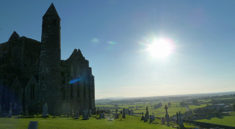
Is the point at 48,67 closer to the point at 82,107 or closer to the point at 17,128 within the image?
the point at 82,107

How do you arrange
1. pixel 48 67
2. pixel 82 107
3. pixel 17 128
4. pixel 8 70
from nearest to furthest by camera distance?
1. pixel 17 128
2. pixel 48 67
3. pixel 8 70
4. pixel 82 107

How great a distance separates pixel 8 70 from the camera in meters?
34.7

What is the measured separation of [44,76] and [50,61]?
114 inches

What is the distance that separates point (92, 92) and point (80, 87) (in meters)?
4.80

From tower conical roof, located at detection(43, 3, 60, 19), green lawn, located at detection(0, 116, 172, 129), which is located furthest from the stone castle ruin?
green lawn, located at detection(0, 116, 172, 129)

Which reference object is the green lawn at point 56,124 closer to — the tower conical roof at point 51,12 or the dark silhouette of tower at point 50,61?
the dark silhouette of tower at point 50,61

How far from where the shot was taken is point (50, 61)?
29.5 metres

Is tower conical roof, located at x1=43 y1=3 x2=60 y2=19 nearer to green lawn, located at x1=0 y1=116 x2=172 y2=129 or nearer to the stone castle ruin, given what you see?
the stone castle ruin

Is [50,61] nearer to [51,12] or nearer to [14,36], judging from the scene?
[51,12]

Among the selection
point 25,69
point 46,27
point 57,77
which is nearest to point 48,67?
point 57,77

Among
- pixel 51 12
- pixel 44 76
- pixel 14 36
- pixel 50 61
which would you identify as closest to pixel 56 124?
pixel 44 76

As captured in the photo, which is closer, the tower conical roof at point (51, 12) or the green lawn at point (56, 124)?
the green lawn at point (56, 124)

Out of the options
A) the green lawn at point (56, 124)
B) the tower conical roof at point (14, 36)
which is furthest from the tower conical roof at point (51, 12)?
the green lawn at point (56, 124)

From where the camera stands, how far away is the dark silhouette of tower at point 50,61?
28312mm
